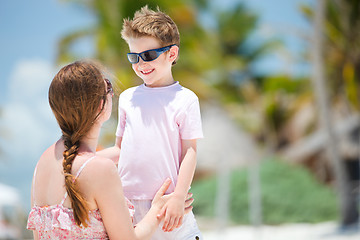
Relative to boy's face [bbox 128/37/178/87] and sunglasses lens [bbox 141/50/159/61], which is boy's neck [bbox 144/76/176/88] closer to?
boy's face [bbox 128/37/178/87]

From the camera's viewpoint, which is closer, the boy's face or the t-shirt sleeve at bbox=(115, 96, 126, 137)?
the boy's face

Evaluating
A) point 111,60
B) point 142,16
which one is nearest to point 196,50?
point 111,60

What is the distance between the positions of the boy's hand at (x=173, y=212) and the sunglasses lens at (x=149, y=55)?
0.59 m

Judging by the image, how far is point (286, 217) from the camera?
15234 mm

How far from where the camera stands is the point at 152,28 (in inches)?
77.9

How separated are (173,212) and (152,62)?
0.64 metres

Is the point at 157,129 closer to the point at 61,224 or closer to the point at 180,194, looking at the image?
the point at 180,194

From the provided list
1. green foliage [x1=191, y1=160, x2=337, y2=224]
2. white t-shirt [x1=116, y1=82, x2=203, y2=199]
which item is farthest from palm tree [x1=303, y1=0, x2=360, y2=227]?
white t-shirt [x1=116, y1=82, x2=203, y2=199]

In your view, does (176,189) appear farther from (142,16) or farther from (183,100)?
(142,16)

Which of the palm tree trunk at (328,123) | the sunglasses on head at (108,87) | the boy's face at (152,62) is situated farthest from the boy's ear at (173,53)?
the palm tree trunk at (328,123)

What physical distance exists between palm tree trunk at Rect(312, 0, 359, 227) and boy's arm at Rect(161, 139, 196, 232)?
35.2ft

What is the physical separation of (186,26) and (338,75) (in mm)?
6297

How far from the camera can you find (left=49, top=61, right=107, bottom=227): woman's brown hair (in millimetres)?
1692

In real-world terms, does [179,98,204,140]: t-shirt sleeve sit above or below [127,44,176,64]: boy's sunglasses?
below
